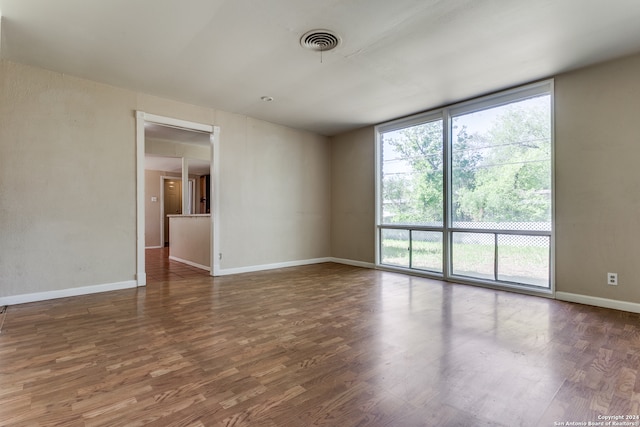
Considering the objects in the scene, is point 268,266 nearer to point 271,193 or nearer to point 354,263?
point 271,193

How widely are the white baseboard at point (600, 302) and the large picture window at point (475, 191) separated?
20 centimetres

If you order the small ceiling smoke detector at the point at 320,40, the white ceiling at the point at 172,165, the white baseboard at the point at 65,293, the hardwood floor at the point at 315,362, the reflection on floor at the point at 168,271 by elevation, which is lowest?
the reflection on floor at the point at 168,271

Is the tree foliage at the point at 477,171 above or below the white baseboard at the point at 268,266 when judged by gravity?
above

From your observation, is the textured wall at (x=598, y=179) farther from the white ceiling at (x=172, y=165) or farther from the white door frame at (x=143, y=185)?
the white ceiling at (x=172, y=165)

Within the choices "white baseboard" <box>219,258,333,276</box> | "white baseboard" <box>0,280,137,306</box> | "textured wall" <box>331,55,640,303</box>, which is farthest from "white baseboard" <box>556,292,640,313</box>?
"white baseboard" <box>0,280,137,306</box>

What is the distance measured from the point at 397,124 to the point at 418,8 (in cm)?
300

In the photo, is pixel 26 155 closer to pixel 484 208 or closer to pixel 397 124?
pixel 397 124

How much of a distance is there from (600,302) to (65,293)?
6094 millimetres

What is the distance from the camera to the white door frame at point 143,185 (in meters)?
4.14

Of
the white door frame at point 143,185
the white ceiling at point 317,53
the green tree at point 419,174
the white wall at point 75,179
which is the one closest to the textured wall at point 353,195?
the green tree at point 419,174

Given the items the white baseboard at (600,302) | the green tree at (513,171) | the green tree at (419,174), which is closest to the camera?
the white baseboard at (600,302)

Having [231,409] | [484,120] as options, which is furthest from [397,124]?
[231,409]

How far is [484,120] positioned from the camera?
4.26m

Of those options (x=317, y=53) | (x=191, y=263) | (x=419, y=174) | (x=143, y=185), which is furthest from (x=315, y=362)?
(x=191, y=263)
